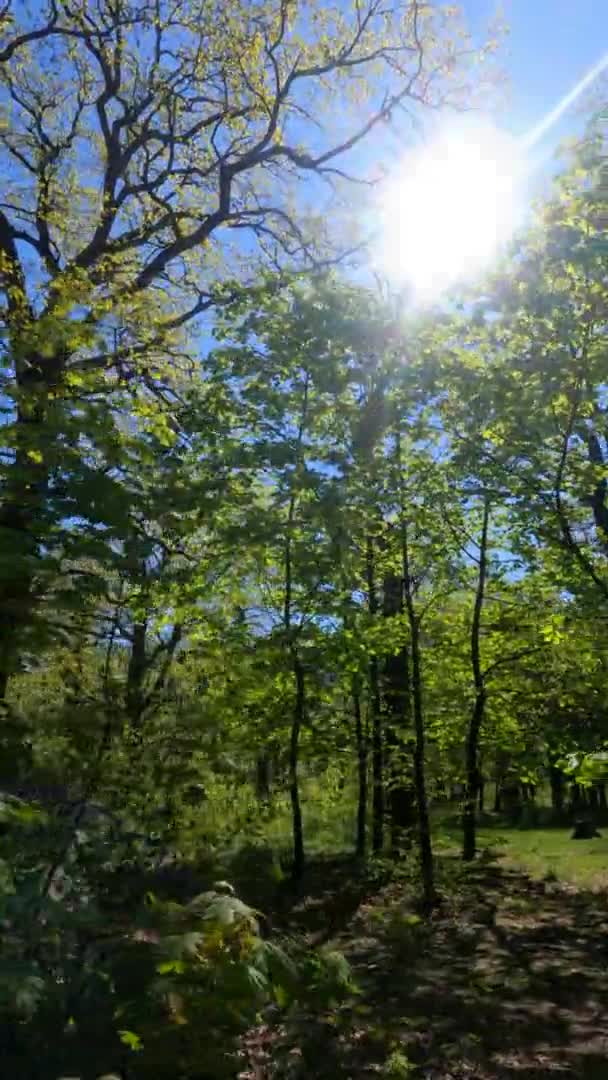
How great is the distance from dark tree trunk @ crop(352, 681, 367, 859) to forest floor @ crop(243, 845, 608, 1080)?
1.70m

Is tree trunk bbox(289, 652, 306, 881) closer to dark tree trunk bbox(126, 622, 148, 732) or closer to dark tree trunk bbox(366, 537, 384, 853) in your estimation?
dark tree trunk bbox(366, 537, 384, 853)

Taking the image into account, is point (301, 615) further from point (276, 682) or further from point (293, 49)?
point (293, 49)

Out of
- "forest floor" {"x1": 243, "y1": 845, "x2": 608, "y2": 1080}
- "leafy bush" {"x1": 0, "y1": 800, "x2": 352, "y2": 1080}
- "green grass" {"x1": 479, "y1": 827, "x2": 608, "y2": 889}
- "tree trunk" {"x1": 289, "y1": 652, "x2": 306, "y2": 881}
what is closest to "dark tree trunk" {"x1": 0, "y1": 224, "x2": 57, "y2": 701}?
"leafy bush" {"x1": 0, "y1": 800, "x2": 352, "y2": 1080}

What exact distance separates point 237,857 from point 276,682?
4.49 metres

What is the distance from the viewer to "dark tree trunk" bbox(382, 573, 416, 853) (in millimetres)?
10773

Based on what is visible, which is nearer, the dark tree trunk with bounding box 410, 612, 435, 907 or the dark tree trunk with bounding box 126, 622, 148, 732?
the dark tree trunk with bounding box 126, 622, 148, 732

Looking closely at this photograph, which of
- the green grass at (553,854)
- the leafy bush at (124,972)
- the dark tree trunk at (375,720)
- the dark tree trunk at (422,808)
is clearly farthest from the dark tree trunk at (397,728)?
the leafy bush at (124,972)

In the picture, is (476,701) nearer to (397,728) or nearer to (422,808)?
(397,728)

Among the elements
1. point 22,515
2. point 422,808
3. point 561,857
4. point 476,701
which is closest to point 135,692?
point 22,515

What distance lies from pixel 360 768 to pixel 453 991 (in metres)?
5.47

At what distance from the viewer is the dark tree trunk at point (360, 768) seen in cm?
1096

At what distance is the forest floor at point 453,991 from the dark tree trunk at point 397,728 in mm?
1486

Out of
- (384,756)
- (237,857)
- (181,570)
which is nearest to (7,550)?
(181,570)

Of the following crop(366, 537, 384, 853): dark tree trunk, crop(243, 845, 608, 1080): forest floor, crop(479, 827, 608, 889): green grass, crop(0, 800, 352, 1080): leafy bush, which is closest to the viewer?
crop(0, 800, 352, 1080): leafy bush
